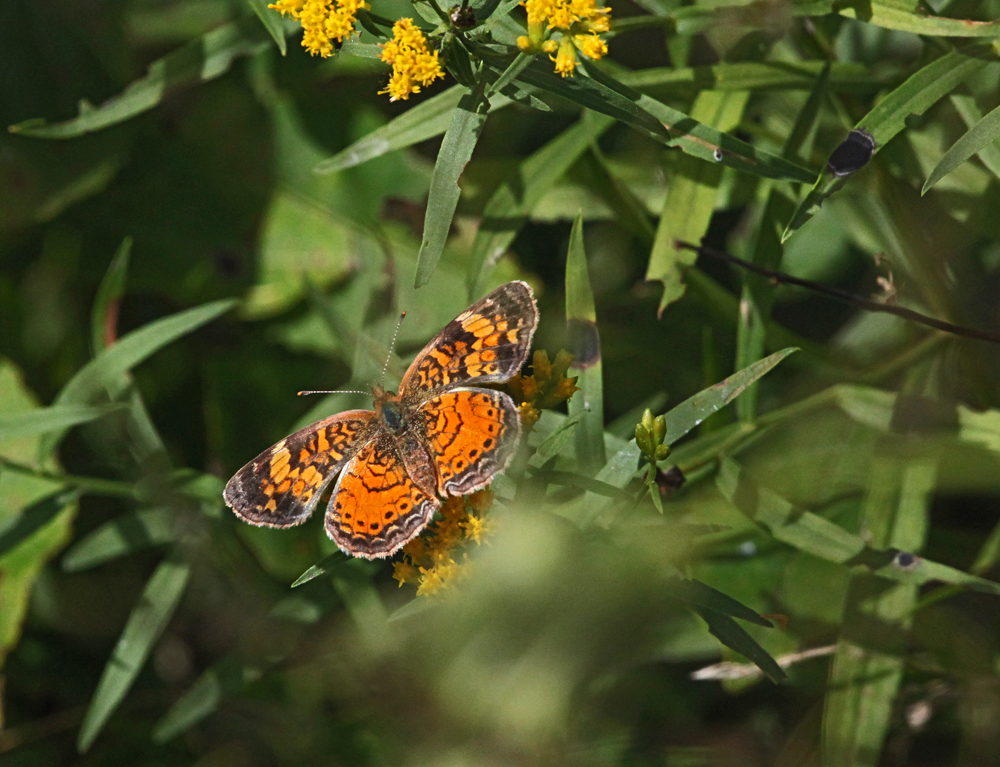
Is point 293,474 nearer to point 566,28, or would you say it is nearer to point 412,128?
point 412,128

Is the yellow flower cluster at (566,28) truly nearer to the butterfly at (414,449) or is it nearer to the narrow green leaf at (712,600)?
the butterfly at (414,449)

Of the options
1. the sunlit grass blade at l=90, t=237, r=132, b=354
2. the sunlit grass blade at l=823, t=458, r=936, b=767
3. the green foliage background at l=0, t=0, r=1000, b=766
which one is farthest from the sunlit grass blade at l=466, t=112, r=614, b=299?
the sunlit grass blade at l=823, t=458, r=936, b=767

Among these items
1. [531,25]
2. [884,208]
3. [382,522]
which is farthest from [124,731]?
[884,208]

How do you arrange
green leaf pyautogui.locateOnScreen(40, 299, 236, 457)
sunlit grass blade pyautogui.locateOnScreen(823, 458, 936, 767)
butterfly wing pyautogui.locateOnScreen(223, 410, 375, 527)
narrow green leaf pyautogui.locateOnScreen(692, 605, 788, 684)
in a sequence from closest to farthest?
narrow green leaf pyautogui.locateOnScreen(692, 605, 788, 684) < butterfly wing pyautogui.locateOnScreen(223, 410, 375, 527) < sunlit grass blade pyautogui.locateOnScreen(823, 458, 936, 767) < green leaf pyautogui.locateOnScreen(40, 299, 236, 457)

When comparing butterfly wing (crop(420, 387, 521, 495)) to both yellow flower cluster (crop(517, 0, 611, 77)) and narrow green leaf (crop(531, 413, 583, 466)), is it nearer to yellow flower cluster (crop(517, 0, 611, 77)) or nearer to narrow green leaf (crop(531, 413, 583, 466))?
narrow green leaf (crop(531, 413, 583, 466))

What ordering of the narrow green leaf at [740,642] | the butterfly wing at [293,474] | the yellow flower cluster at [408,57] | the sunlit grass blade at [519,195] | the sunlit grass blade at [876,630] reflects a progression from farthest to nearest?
1. the sunlit grass blade at [519,195]
2. the sunlit grass blade at [876,630]
3. the butterfly wing at [293,474]
4. the narrow green leaf at [740,642]
5. the yellow flower cluster at [408,57]

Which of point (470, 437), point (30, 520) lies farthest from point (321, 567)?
point (30, 520)

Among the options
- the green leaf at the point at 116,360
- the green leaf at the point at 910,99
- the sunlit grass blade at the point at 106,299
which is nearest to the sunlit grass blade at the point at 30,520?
the green leaf at the point at 116,360
